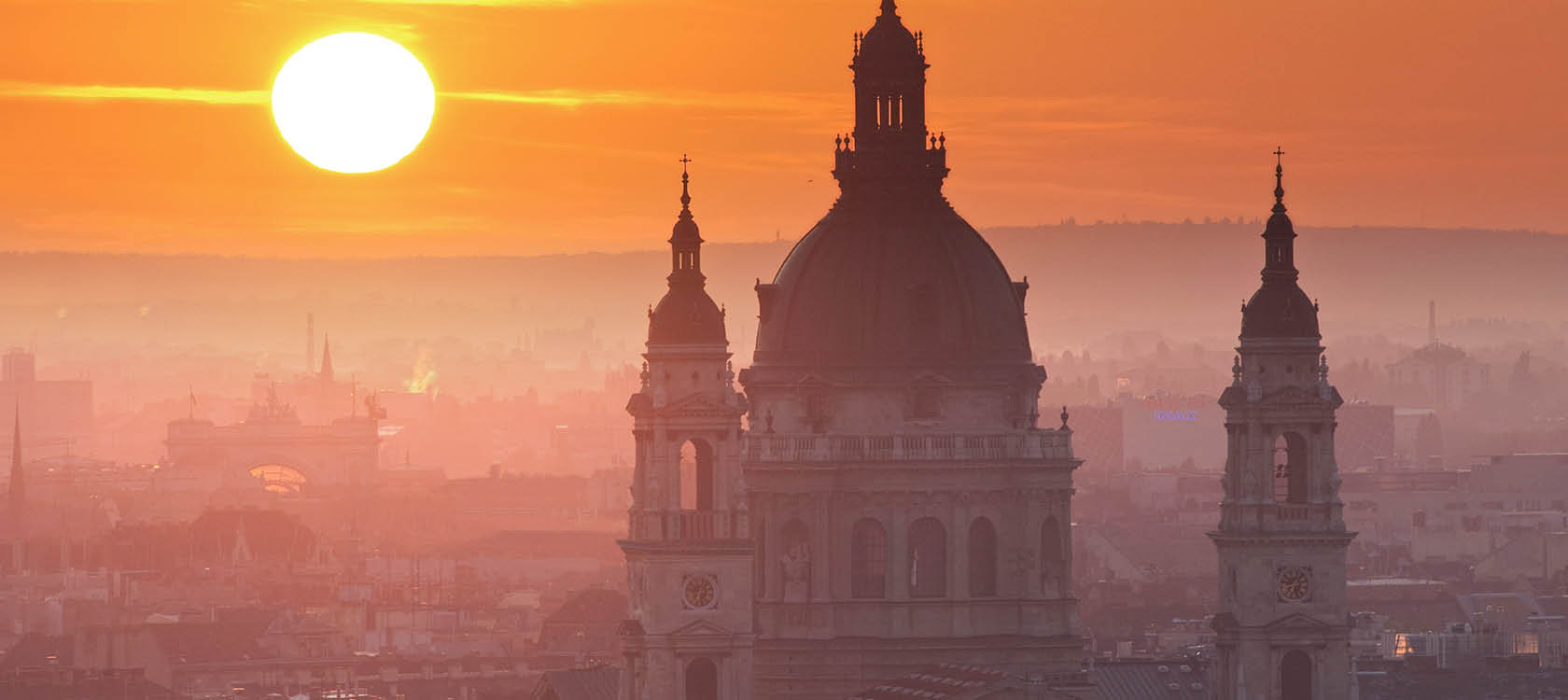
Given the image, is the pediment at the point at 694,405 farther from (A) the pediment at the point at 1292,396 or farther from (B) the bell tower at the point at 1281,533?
(A) the pediment at the point at 1292,396

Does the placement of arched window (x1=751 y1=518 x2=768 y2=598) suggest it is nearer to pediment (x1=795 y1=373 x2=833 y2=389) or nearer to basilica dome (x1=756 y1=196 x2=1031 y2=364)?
pediment (x1=795 y1=373 x2=833 y2=389)

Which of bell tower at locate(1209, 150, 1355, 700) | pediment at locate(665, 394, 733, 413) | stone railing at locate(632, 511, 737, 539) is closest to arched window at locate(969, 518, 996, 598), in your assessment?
bell tower at locate(1209, 150, 1355, 700)

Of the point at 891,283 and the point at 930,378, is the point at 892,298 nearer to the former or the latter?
the point at 891,283

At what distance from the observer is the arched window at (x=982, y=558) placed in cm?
13162

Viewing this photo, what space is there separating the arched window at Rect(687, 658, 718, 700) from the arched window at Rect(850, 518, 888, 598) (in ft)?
31.7

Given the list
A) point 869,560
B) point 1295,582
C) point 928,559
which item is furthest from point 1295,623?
point 869,560

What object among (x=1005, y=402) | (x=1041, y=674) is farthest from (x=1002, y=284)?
(x=1041, y=674)

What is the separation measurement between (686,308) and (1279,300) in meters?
14.2

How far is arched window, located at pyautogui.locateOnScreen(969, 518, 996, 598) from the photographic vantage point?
132 metres

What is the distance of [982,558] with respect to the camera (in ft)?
433

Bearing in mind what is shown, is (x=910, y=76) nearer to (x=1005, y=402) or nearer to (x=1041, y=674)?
(x=1005, y=402)

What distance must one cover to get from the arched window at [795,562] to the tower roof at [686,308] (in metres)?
8.99

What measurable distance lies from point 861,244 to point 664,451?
12.6 metres

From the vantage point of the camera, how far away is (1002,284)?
133 m
